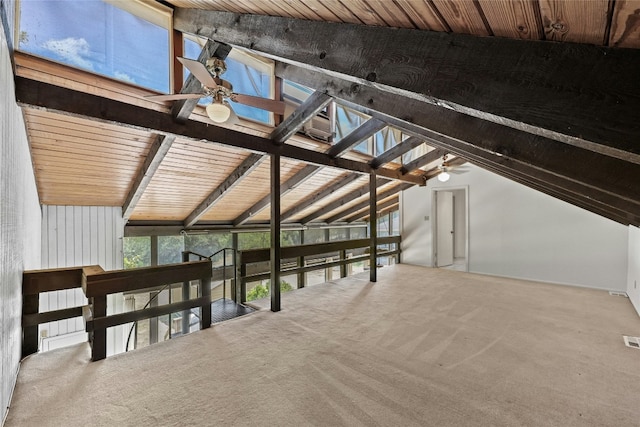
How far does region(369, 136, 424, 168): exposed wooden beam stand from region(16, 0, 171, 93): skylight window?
343cm

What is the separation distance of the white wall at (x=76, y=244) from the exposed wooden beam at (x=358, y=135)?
3955mm

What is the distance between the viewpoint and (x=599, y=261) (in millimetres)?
4930

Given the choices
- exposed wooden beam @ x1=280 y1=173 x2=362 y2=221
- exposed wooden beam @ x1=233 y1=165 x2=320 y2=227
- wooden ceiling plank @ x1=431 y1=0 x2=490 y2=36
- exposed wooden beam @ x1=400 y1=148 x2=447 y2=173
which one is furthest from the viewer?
exposed wooden beam @ x1=280 y1=173 x2=362 y2=221

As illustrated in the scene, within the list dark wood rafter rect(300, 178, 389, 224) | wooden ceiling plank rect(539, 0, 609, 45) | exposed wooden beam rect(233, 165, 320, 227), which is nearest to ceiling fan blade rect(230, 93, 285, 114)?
wooden ceiling plank rect(539, 0, 609, 45)

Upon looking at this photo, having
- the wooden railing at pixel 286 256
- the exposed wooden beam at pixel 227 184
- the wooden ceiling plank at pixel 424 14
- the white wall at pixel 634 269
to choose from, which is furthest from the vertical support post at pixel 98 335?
the white wall at pixel 634 269

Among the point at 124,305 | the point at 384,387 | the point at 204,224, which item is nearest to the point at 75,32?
the point at 384,387

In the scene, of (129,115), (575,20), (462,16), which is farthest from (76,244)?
(575,20)

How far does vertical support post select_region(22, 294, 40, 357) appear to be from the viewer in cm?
238

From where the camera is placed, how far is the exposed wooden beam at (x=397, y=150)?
4.52 metres

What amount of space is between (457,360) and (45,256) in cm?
579

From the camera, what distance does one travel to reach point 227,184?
475 cm

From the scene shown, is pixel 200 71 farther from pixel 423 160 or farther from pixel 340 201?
pixel 340 201

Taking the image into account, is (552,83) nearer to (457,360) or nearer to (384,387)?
(384,387)

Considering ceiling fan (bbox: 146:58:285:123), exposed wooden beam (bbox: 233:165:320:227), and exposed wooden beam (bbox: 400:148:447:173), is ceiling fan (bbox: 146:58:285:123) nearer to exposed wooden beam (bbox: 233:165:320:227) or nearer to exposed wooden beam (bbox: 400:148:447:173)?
exposed wooden beam (bbox: 233:165:320:227)
